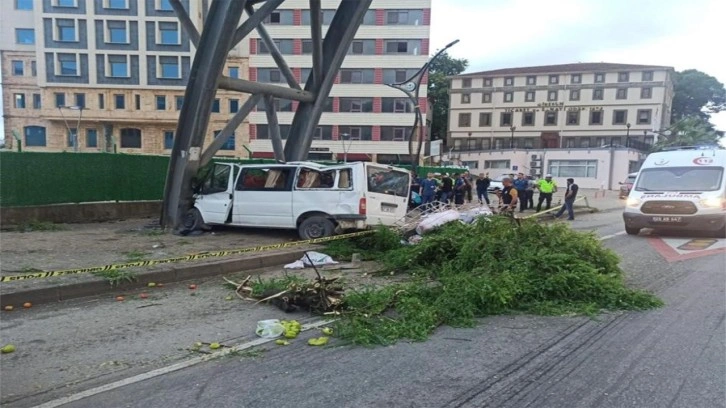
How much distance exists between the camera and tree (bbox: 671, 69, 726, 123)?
76188mm

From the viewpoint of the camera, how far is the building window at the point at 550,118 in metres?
61.9

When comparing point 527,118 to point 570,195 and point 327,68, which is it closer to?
point 570,195

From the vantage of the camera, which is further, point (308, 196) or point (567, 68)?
point (567, 68)

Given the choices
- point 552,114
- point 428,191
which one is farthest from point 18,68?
point 552,114

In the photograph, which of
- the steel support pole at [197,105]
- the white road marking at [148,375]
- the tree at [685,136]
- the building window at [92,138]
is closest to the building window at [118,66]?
the building window at [92,138]

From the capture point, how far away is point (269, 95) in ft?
42.7

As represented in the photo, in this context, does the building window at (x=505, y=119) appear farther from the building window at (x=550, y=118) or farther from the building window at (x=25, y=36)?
the building window at (x=25, y=36)

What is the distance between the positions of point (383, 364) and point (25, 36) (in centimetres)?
6339

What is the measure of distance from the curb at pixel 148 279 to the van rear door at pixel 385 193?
1.66 meters

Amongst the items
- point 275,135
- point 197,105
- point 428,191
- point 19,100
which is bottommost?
point 428,191

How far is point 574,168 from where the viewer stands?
5134cm

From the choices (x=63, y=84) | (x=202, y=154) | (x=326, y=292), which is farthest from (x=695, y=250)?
(x=63, y=84)

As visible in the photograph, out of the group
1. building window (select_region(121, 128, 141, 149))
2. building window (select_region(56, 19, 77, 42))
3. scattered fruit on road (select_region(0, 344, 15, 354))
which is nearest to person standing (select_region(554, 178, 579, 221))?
scattered fruit on road (select_region(0, 344, 15, 354))

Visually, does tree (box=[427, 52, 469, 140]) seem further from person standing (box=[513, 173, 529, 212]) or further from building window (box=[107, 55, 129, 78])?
person standing (box=[513, 173, 529, 212])
